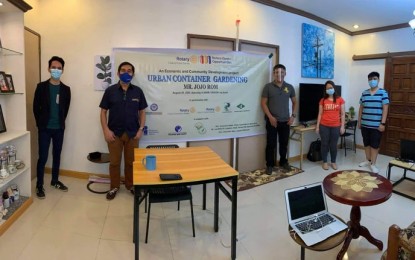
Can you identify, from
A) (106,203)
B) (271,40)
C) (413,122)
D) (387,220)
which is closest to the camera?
(387,220)

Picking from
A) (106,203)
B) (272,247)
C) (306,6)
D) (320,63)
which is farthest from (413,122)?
(106,203)

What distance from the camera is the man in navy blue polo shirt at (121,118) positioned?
9.71 ft

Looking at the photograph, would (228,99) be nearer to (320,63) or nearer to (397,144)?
(320,63)

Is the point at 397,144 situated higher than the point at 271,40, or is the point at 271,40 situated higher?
the point at 271,40

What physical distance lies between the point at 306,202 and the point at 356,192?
1.25ft

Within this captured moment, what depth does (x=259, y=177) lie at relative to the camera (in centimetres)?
382

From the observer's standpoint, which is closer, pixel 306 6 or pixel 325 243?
pixel 325 243

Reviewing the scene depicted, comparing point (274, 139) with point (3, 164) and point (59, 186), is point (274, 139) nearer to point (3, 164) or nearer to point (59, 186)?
point (59, 186)

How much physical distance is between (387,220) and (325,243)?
1427mm

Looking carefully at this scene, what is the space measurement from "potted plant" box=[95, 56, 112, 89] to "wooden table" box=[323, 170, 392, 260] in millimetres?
2824

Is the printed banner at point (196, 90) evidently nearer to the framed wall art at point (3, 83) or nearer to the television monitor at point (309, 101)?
the television monitor at point (309, 101)

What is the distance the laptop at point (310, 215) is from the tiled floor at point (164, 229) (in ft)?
1.15

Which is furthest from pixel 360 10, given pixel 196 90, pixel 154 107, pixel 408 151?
pixel 154 107

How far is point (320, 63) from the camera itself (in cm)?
485
